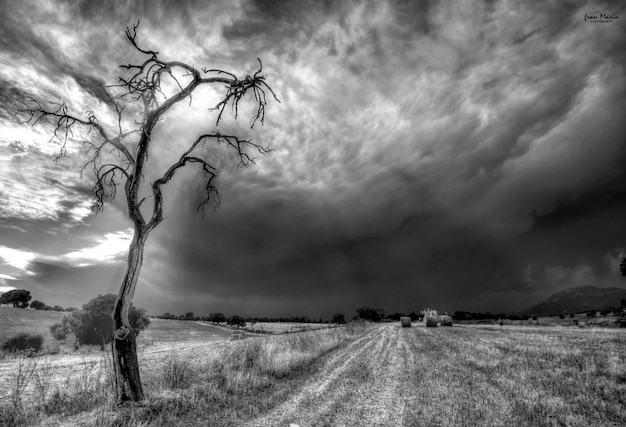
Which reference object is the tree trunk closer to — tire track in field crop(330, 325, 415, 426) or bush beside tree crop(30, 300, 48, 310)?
tire track in field crop(330, 325, 415, 426)

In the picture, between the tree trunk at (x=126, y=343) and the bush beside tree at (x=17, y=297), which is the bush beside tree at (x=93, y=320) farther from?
the bush beside tree at (x=17, y=297)

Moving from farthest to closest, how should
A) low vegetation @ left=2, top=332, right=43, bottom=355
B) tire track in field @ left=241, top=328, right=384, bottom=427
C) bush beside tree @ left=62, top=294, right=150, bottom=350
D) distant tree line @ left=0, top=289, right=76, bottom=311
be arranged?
distant tree line @ left=0, top=289, right=76, bottom=311
bush beside tree @ left=62, top=294, right=150, bottom=350
low vegetation @ left=2, top=332, right=43, bottom=355
tire track in field @ left=241, top=328, right=384, bottom=427

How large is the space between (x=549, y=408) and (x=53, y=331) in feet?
168

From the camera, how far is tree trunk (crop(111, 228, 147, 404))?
7.52 meters

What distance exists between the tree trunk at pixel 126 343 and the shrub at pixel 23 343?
36247 mm

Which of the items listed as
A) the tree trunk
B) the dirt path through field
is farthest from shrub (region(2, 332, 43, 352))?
the dirt path through field

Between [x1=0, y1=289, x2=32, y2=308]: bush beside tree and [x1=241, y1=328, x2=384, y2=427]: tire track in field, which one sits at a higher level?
[x1=0, y1=289, x2=32, y2=308]: bush beside tree

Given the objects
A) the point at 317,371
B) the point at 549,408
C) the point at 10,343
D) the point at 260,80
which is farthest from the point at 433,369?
the point at 10,343

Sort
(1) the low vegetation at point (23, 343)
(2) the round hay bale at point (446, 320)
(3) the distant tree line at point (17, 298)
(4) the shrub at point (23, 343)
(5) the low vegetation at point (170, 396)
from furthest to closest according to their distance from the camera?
1. (3) the distant tree line at point (17, 298)
2. (2) the round hay bale at point (446, 320)
3. (4) the shrub at point (23, 343)
4. (1) the low vegetation at point (23, 343)
5. (5) the low vegetation at point (170, 396)

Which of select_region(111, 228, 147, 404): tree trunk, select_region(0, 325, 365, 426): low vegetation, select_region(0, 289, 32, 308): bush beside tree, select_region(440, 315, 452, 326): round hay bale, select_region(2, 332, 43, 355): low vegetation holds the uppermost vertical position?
select_region(0, 289, 32, 308): bush beside tree

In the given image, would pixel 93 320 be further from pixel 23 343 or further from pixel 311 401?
pixel 311 401

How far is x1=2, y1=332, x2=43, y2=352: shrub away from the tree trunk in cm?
3625

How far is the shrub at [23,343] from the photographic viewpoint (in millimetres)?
32719

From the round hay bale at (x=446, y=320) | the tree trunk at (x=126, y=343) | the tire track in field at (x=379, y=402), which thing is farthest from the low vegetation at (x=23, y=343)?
the round hay bale at (x=446, y=320)
